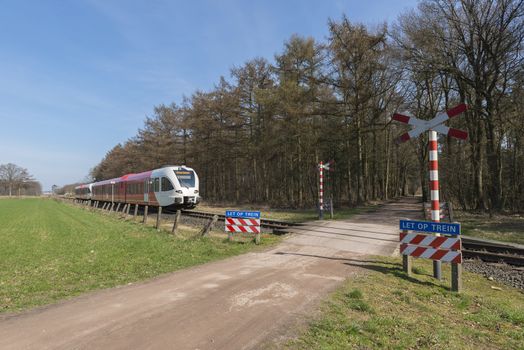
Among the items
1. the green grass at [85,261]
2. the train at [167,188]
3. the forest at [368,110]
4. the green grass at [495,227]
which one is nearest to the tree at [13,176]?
the forest at [368,110]

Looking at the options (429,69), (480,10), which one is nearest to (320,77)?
(429,69)

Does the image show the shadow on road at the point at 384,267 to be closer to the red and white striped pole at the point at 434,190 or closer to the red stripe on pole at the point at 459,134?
the red and white striped pole at the point at 434,190

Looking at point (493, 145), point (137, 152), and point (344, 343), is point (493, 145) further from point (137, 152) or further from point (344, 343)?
point (137, 152)

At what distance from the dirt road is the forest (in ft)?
54.1

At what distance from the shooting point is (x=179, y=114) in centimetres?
4259

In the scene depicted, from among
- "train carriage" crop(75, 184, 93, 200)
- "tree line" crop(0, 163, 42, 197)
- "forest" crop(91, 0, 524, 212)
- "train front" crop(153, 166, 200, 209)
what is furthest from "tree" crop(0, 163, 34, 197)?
"train front" crop(153, 166, 200, 209)

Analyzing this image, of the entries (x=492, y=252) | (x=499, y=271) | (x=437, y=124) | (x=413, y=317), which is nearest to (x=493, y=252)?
(x=492, y=252)

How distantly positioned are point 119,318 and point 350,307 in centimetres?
331

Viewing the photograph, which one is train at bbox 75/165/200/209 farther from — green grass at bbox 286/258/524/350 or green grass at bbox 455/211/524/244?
green grass at bbox 286/258/524/350

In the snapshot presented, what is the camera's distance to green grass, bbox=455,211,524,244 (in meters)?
Result: 12.8

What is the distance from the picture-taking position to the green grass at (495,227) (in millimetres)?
12758

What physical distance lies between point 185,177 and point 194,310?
19.9 m

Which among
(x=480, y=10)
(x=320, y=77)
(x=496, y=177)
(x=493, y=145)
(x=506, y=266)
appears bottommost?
(x=506, y=266)

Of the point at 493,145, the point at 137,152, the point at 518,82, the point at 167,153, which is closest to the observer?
the point at 518,82
